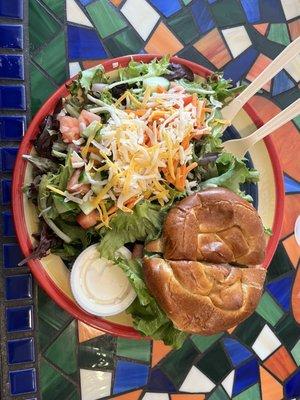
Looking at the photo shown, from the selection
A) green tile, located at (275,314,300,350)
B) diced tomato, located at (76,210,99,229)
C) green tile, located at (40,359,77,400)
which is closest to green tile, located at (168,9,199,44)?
diced tomato, located at (76,210,99,229)

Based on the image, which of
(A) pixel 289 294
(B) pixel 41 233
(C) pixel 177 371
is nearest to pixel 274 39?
(A) pixel 289 294

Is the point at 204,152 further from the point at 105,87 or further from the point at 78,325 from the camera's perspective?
the point at 78,325

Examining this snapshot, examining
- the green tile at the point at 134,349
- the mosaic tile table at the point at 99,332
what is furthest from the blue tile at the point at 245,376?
the green tile at the point at 134,349

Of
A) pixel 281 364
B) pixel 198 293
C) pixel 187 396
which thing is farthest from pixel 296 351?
pixel 198 293

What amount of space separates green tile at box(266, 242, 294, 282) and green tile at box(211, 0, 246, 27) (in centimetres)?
75

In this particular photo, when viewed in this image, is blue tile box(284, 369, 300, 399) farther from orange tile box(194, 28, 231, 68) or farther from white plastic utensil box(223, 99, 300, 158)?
orange tile box(194, 28, 231, 68)

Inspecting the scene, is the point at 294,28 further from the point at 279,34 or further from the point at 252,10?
the point at 252,10

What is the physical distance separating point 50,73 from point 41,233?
1.58ft

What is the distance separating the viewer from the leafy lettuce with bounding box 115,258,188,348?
1.65 m

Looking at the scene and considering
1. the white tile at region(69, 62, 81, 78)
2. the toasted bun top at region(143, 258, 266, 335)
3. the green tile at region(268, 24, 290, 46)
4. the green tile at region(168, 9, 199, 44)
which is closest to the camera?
the toasted bun top at region(143, 258, 266, 335)

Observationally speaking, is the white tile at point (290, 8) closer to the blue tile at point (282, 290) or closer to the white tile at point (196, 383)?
the blue tile at point (282, 290)

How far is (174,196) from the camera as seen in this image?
169 centimetres

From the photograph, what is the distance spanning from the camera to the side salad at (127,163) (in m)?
1.62

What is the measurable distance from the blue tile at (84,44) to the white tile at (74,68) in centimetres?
2
